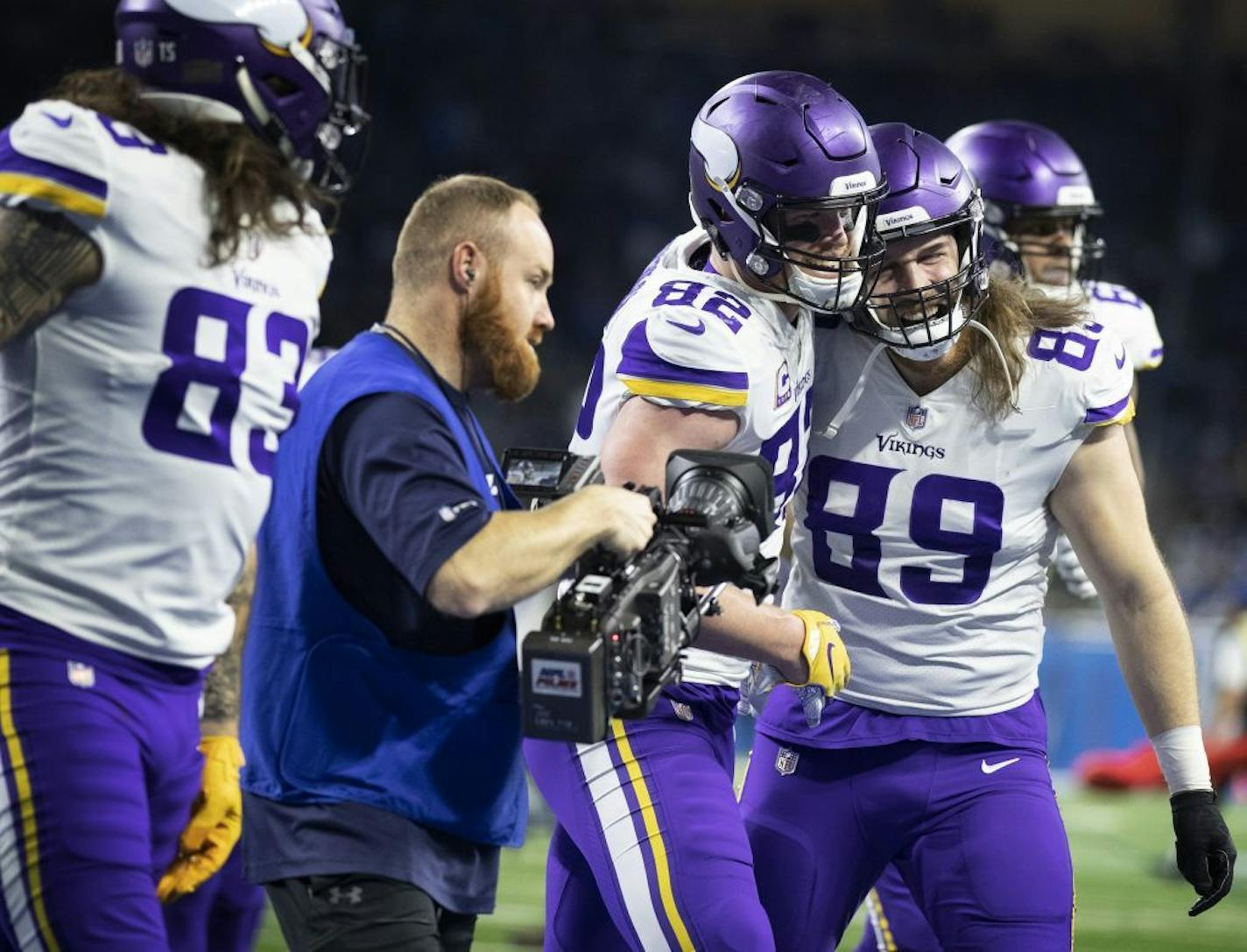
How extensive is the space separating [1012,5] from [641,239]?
4.86m

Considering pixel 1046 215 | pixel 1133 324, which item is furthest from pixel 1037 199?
pixel 1133 324

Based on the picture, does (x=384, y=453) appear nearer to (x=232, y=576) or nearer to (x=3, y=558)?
(x=232, y=576)

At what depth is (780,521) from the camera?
316cm

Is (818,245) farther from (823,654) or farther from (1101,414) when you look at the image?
(823,654)

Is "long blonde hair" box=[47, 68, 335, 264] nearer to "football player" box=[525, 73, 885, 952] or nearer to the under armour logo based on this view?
"football player" box=[525, 73, 885, 952]

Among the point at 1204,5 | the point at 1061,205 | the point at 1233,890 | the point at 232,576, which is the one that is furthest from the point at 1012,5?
the point at 232,576

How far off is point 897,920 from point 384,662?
1675 mm

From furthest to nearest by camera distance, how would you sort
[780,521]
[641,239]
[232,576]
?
[641,239] → [780,521] → [232,576]

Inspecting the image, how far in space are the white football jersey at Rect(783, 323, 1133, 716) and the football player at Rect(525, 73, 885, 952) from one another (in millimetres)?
151

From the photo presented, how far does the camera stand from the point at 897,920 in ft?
12.0

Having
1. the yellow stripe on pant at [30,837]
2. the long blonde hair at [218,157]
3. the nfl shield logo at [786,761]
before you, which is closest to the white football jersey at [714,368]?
the nfl shield logo at [786,761]

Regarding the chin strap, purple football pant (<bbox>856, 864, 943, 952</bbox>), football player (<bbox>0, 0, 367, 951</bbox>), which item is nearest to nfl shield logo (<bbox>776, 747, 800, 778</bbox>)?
purple football pant (<bbox>856, 864, 943, 952</bbox>)

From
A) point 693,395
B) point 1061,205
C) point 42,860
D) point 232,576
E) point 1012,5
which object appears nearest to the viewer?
point 42,860

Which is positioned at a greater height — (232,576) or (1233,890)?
(232,576)
